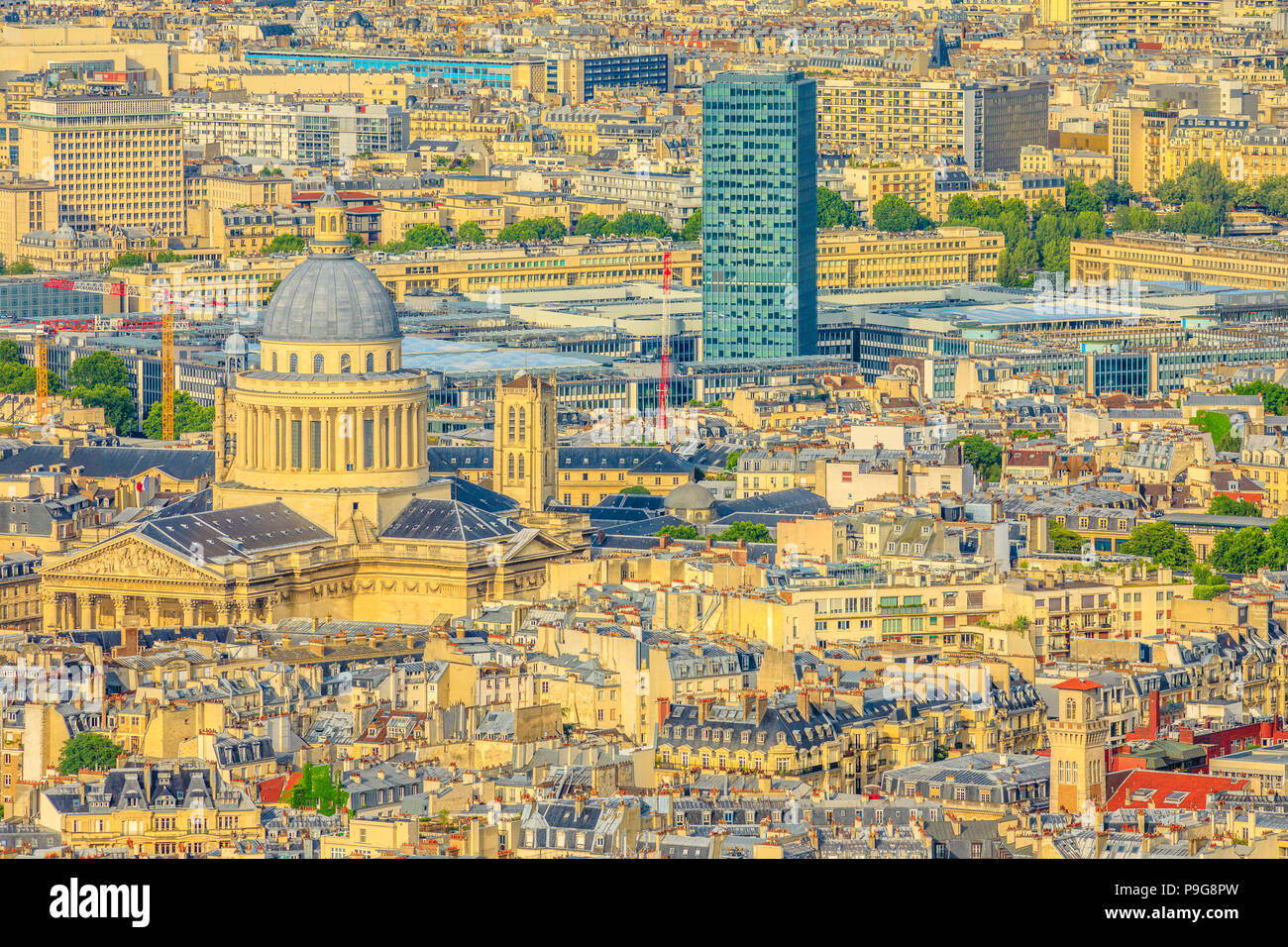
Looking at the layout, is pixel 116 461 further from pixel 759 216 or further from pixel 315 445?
pixel 759 216

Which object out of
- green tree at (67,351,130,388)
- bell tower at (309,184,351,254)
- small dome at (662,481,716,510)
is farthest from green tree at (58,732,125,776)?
green tree at (67,351,130,388)

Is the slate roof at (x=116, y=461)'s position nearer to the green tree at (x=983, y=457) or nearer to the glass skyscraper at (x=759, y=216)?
the green tree at (x=983, y=457)

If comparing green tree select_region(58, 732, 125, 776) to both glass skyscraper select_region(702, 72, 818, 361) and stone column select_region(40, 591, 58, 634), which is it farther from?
glass skyscraper select_region(702, 72, 818, 361)

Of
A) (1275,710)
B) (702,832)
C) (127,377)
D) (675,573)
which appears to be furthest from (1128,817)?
(127,377)

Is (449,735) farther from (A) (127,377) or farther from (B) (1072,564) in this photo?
(A) (127,377)
